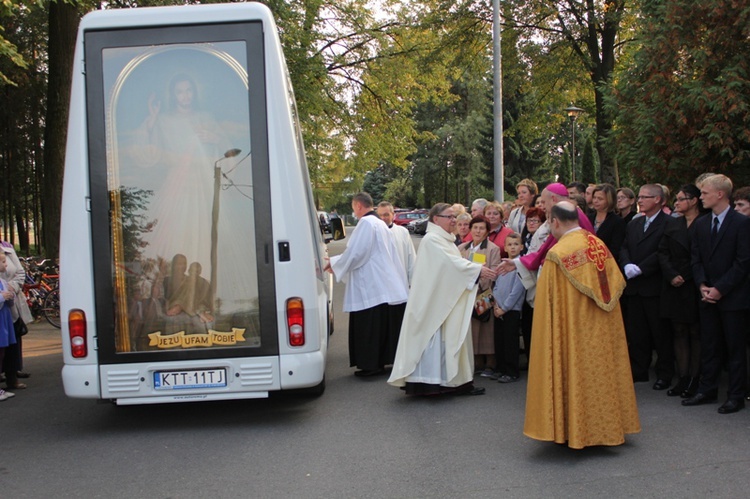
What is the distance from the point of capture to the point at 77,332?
19.8 ft

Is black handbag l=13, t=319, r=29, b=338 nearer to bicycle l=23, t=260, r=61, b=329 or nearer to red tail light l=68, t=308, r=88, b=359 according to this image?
red tail light l=68, t=308, r=88, b=359

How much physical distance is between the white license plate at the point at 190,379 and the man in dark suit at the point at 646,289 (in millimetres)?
4013

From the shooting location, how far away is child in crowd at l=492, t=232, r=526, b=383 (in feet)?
26.2

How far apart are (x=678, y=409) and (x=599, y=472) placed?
1917 millimetres

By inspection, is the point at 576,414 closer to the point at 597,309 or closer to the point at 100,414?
the point at 597,309

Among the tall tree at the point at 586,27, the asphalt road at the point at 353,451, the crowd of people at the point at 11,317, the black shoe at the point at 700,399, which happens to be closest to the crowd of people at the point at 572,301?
the black shoe at the point at 700,399

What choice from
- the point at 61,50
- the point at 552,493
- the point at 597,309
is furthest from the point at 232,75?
the point at 61,50

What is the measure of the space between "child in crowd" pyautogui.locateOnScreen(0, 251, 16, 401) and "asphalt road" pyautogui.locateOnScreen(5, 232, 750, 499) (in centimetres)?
61

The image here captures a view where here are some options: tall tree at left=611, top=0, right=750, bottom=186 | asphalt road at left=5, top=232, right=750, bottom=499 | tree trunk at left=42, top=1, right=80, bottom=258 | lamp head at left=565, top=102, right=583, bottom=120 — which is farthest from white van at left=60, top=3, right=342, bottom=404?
lamp head at left=565, top=102, right=583, bottom=120

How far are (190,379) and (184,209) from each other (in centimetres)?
135

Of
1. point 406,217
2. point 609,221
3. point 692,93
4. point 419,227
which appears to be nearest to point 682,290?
point 609,221

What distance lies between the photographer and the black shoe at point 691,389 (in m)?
6.94

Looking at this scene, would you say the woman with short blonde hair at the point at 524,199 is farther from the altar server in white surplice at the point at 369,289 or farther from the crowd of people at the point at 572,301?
the altar server in white surplice at the point at 369,289

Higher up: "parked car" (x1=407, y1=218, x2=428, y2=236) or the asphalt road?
"parked car" (x1=407, y1=218, x2=428, y2=236)
